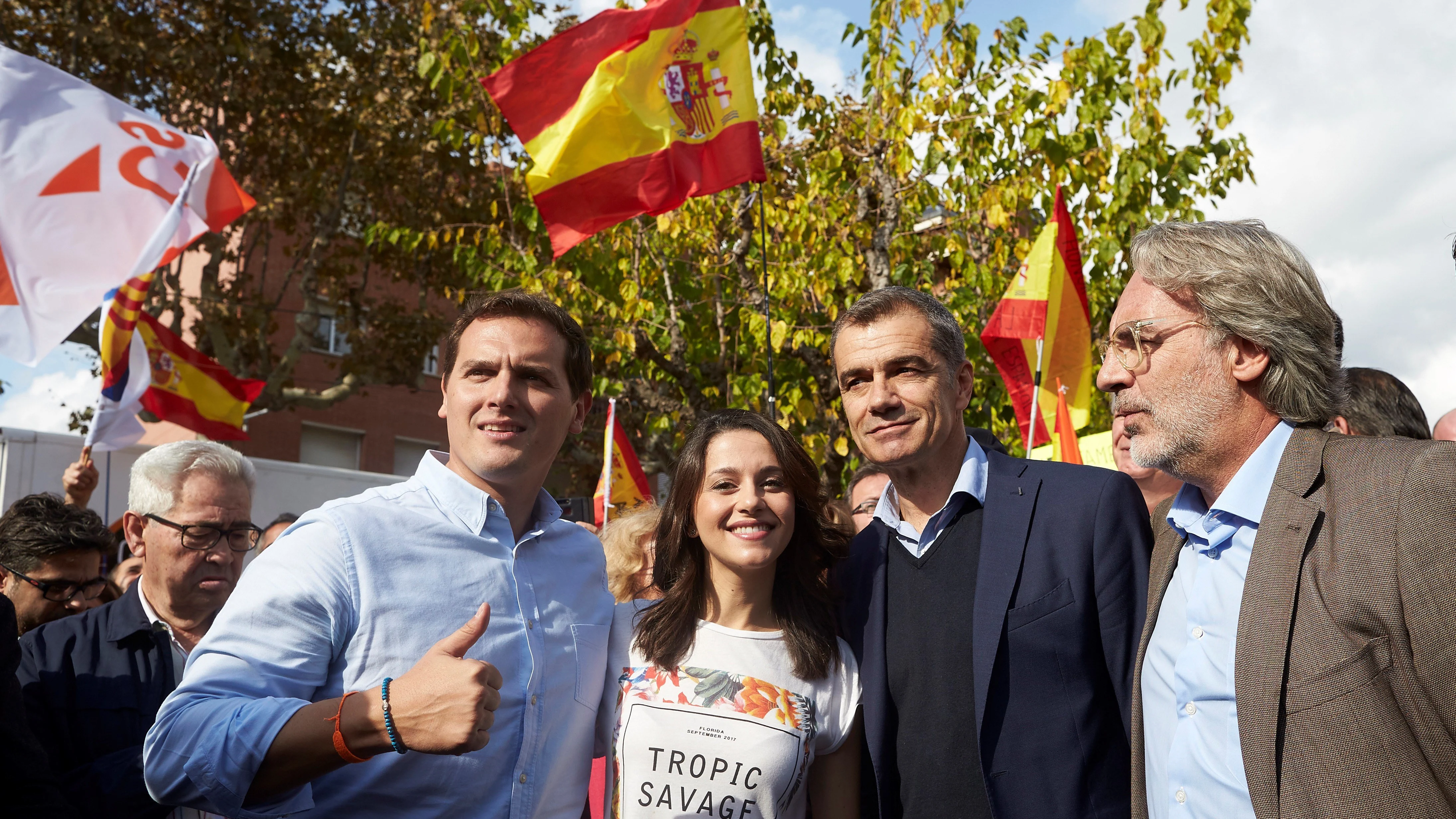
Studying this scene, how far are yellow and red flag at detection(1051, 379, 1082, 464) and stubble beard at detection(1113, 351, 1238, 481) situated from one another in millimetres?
4516

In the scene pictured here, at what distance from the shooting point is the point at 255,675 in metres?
2.19

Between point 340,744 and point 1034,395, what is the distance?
17.9 ft

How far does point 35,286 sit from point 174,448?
271 cm

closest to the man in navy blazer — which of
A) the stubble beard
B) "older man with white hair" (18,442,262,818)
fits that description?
the stubble beard

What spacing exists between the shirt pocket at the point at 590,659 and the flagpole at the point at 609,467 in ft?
14.7

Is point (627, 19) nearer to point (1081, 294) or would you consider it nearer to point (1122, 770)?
point (1081, 294)

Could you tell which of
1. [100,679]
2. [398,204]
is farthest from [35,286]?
[398,204]

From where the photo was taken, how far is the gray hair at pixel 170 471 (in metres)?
3.99

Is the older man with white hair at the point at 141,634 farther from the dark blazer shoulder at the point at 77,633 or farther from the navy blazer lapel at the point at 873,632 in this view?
the navy blazer lapel at the point at 873,632

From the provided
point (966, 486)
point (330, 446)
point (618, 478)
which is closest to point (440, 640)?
point (966, 486)

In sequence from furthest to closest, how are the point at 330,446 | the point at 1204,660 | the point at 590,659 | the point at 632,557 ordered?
1. the point at 330,446
2. the point at 632,557
3. the point at 590,659
4. the point at 1204,660

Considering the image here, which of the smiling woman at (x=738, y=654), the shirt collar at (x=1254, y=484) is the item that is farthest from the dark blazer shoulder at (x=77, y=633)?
the shirt collar at (x=1254, y=484)

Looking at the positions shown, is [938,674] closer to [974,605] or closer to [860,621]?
[974,605]

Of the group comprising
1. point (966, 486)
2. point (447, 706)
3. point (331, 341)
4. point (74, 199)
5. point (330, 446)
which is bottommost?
point (447, 706)
